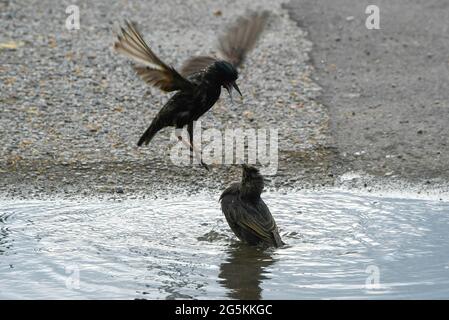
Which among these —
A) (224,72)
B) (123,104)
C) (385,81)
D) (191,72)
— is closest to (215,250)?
(224,72)

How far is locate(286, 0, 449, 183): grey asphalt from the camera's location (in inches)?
368

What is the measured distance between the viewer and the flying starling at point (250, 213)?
23.5 feet

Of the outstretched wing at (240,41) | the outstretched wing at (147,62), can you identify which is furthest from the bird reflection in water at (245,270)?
the outstretched wing at (240,41)

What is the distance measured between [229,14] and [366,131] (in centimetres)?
528

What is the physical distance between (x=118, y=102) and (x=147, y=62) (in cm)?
367

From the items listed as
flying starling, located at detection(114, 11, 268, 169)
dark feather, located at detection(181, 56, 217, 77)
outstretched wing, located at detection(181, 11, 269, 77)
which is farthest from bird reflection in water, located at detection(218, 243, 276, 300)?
outstretched wing, located at detection(181, 11, 269, 77)

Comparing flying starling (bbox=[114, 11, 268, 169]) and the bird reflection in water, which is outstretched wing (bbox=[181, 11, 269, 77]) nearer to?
flying starling (bbox=[114, 11, 268, 169])

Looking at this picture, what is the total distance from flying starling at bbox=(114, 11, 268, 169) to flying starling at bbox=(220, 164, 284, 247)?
80 centimetres

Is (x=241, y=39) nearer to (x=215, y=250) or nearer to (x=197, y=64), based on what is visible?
(x=197, y=64)

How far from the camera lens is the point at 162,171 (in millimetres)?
8984

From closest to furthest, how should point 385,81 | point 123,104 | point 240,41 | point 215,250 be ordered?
point 215,250 < point 240,41 < point 123,104 < point 385,81

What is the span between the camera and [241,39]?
8547 millimetres
